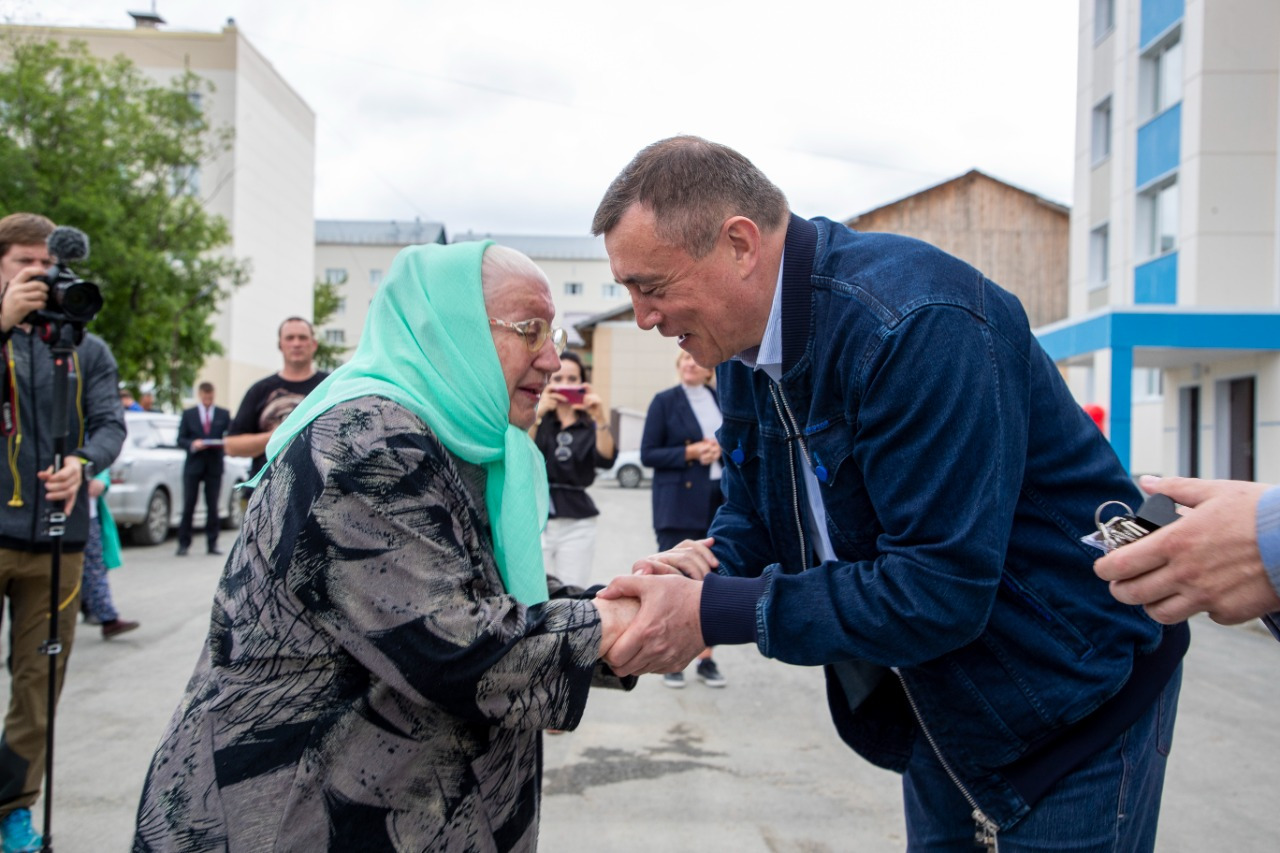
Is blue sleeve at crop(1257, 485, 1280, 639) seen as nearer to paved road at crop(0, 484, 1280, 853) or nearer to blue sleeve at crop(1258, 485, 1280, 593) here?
blue sleeve at crop(1258, 485, 1280, 593)

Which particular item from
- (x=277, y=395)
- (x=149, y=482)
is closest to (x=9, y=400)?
(x=277, y=395)

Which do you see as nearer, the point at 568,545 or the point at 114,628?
the point at 568,545

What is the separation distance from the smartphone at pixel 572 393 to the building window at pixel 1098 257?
18.8 m

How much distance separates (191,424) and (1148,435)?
18.2 m

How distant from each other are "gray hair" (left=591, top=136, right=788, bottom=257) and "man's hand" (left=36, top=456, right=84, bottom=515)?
9.66 ft

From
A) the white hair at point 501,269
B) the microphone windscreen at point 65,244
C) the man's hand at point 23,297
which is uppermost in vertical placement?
the microphone windscreen at point 65,244

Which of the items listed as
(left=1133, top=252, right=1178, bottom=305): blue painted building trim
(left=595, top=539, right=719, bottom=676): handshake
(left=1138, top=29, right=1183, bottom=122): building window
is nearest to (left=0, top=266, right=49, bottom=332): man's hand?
(left=595, top=539, right=719, bottom=676): handshake

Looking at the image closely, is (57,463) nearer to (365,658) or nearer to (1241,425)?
(365,658)

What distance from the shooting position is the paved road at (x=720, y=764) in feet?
13.2

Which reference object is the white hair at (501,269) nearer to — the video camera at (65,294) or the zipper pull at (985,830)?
the zipper pull at (985,830)

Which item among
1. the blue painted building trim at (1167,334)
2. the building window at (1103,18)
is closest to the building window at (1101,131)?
the building window at (1103,18)

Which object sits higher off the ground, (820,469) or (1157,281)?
(1157,281)

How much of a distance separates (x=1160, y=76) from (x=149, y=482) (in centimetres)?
1913

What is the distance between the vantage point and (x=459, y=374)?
210 centimetres
